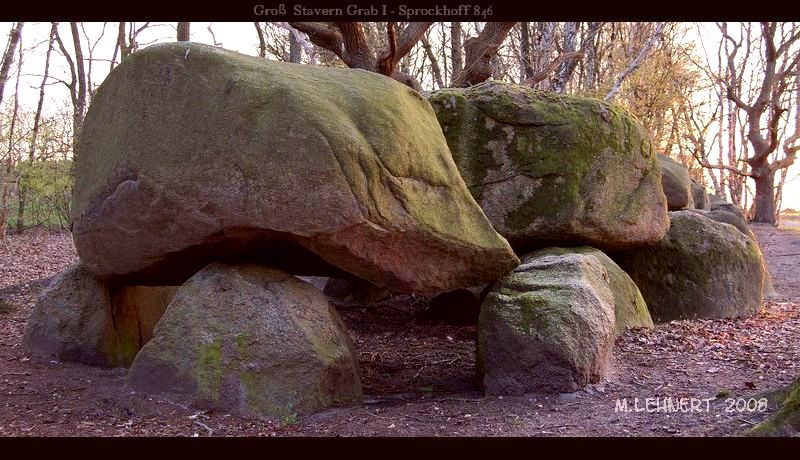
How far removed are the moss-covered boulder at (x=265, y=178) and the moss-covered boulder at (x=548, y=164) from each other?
1827 mm

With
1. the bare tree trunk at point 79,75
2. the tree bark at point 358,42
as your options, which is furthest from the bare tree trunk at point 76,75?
the tree bark at point 358,42

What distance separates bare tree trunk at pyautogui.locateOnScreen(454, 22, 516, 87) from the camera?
1108 centimetres

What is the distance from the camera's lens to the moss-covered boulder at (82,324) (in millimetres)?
5691

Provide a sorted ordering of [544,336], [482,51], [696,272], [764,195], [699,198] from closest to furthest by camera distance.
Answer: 1. [544,336]
2. [696,272]
3. [482,51]
4. [699,198]
5. [764,195]

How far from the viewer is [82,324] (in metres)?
5.74

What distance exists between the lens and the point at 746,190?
87.6 ft

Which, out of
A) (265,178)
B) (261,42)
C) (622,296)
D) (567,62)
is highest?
(261,42)

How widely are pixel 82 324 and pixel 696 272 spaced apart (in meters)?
6.20

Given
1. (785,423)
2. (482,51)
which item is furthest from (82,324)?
(482,51)

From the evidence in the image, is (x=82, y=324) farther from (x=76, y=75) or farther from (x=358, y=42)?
(x=76, y=75)

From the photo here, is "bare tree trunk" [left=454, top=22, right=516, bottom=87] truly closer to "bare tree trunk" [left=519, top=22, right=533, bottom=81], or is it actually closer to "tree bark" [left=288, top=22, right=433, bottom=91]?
"tree bark" [left=288, top=22, right=433, bottom=91]

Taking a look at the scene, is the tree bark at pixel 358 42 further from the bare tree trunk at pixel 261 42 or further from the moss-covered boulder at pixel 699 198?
the bare tree trunk at pixel 261 42
